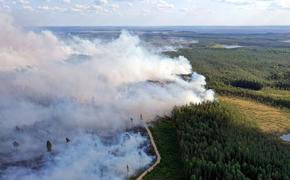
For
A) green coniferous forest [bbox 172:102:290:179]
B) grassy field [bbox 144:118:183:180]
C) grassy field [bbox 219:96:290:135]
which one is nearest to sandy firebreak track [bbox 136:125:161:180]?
grassy field [bbox 144:118:183:180]

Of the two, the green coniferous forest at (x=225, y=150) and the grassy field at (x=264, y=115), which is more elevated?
Result: the green coniferous forest at (x=225, y=150)

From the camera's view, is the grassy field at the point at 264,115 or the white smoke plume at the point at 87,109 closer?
the white smoke plume at the point at 87,109

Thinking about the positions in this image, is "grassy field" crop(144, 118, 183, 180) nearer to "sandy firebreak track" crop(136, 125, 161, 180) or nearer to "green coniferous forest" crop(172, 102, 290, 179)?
"sandy firebreak track" crop(136, 125, 161, 180)

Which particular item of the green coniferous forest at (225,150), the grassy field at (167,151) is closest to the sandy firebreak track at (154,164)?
the grassy field at (167,151)

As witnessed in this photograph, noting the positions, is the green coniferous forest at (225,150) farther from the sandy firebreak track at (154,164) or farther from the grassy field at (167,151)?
the sandy firebreak track at (154,164)

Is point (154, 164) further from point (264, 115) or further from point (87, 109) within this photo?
point (264, 115)

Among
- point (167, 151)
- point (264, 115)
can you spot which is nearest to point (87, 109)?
point (167, 151)

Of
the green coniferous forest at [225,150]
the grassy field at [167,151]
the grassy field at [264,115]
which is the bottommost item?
the grassy field at [264,115]

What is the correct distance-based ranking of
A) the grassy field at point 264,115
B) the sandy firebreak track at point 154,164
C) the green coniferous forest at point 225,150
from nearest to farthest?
the green coniferous forest at point 225,150 < the sandy firebreak track at point 154,164 < the grassy field at point 264,115
